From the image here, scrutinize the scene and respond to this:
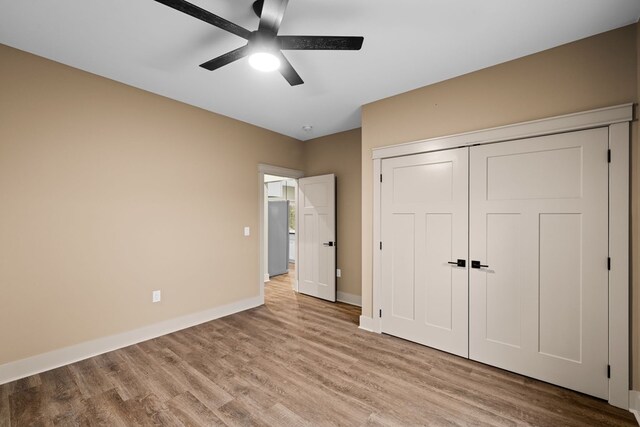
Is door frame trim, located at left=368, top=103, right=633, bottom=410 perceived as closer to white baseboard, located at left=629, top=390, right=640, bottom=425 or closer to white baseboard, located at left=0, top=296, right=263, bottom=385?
white baseboard, located at left=629, top=390, right=640, bottom=425

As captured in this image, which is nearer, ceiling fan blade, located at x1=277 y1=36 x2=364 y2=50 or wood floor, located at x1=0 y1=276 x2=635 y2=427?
ceiling fan blade, located at x1=277 y1=36 x2=364 y2=50

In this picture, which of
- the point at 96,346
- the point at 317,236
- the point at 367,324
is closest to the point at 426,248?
the point at 367,324

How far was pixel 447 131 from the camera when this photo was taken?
2.82m

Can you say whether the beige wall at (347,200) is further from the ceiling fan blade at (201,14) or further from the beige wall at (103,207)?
the ceiling fan blade at (201,14)

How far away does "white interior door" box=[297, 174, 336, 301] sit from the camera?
454 cm

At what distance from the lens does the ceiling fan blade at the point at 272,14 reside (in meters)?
1.57

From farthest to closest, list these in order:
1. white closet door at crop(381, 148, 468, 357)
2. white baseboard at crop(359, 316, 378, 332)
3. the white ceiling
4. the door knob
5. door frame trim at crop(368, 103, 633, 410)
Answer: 1. white baseboard at crop(359, 316, 378, 332)
2. white closet door at crop(381, 148, 468, 357)
3. the door knob
4. door frame trim at crop(368, 103, 633, 410)
5. the white ceiling

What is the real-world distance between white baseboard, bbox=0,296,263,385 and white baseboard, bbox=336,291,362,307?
1686 millimetres

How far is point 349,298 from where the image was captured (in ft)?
14.5

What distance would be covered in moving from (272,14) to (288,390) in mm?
2630

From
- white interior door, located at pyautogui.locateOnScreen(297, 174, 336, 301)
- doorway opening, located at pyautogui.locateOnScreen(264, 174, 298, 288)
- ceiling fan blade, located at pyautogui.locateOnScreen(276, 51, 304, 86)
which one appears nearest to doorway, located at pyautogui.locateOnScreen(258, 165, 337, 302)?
white interior door, located at pyautogui.locateOnScreen(297, 174, 336, 301)

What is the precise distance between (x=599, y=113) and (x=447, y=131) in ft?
3.58

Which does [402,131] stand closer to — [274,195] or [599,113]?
[599,113]

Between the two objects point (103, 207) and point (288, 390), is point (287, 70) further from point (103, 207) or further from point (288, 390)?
point (288, 390)
